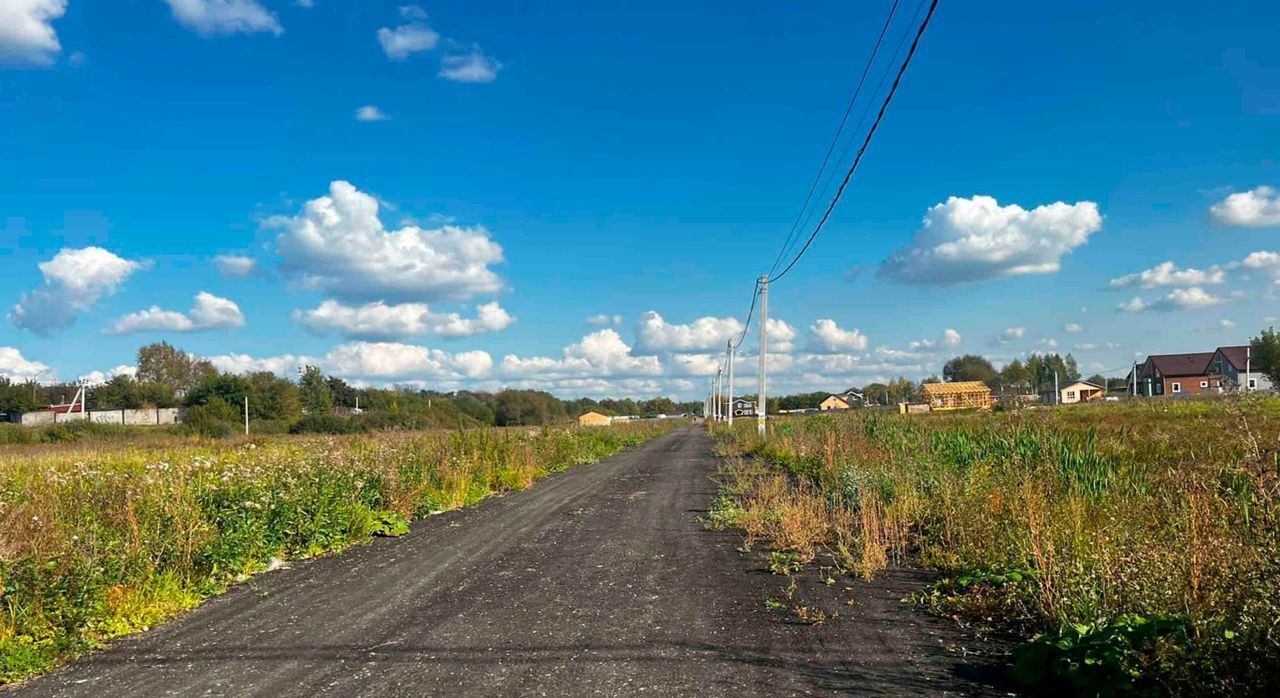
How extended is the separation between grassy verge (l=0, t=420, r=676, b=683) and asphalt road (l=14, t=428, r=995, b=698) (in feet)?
1.21

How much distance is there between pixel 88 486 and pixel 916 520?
10069mm

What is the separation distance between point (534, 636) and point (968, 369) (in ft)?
323

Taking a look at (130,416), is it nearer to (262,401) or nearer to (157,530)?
(262,401)

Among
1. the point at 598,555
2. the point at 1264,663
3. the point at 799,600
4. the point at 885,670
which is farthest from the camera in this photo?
the point at 598,555

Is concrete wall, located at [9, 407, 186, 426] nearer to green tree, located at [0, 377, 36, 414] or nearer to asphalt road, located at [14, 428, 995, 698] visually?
green tree, located at [0, 377, 36, 414]

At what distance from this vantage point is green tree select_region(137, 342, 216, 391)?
92.1 metres

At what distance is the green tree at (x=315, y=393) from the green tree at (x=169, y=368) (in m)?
11.2

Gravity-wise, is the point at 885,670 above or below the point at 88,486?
below

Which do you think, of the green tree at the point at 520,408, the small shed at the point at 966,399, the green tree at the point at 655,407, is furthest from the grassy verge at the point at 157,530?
the green tree at the point at 655,407

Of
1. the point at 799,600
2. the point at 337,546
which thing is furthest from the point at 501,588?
the point at 337,546

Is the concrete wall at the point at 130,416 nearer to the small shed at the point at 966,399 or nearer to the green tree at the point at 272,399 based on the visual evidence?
the green tree at the point at 272,399

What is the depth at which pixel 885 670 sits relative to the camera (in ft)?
17.0

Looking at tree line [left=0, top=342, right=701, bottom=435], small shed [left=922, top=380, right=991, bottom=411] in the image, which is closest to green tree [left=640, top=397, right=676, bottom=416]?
tree line [left=0, top=342, right=701, bottom=435]

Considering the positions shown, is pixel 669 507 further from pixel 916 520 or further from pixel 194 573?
pixel 194 573
